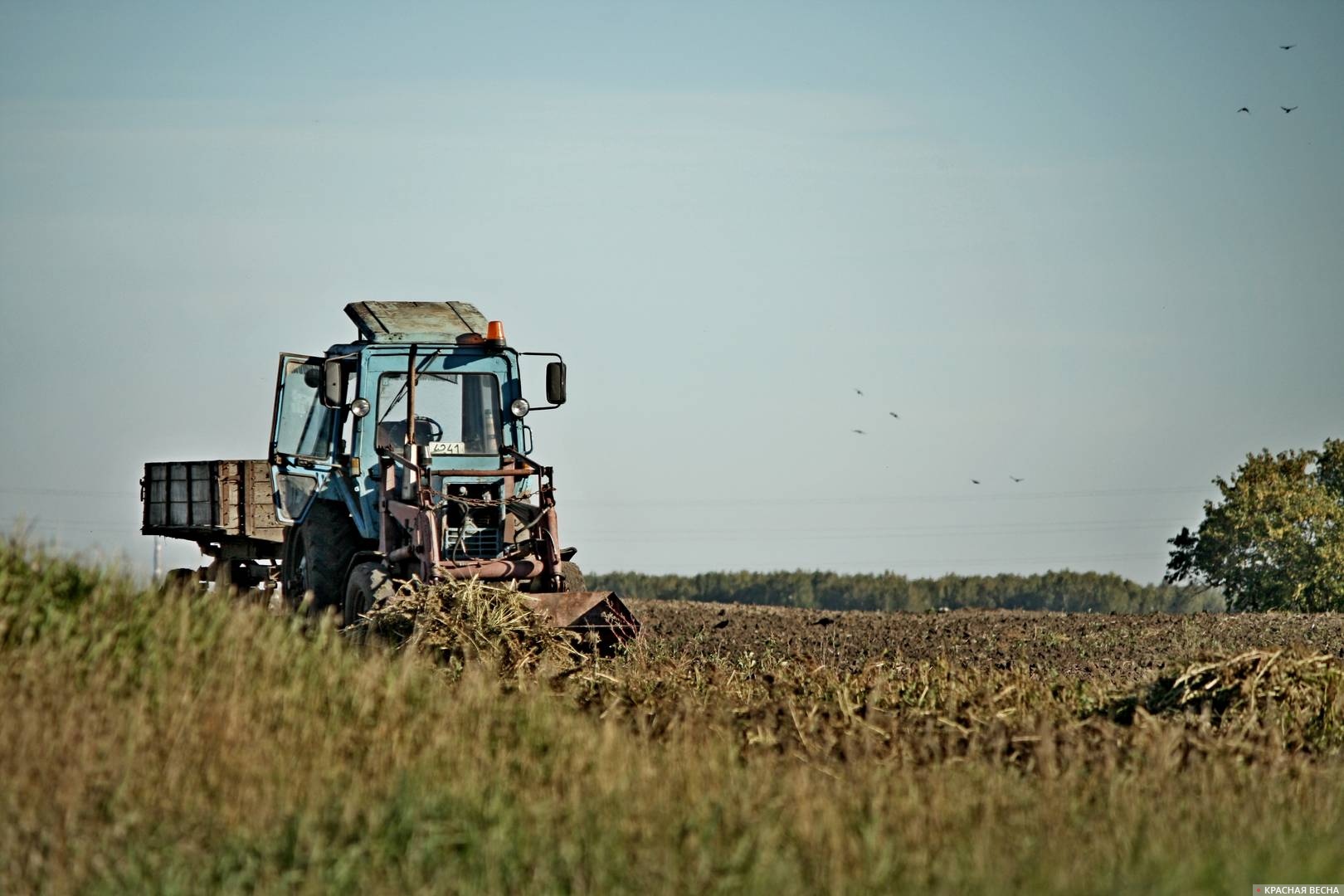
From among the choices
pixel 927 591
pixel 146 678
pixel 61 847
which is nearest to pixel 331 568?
pixel 146 678

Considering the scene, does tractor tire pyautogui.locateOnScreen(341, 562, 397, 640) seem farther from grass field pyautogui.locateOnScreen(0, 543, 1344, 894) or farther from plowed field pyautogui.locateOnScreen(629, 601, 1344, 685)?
plowed field pyautogui.locateOnScreen(629, 601, 1344, 685)

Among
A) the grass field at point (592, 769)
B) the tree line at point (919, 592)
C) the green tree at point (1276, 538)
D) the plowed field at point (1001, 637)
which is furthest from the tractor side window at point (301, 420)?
the tree line at point (919, 592)

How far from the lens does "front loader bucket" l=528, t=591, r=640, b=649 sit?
41.5ft

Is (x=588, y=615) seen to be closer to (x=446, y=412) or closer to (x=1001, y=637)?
(x=446, y=412)

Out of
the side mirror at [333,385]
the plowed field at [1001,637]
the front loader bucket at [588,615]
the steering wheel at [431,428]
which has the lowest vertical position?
the plowed field at [1001,637]

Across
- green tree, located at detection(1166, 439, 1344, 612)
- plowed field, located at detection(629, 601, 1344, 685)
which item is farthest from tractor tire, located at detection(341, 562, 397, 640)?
green tree, located at detection(1166, 439, 1344, 612)

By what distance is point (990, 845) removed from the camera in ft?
22.5

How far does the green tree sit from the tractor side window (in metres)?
29.8

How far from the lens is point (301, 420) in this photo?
14.9m

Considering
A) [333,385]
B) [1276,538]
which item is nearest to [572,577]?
[333,385]

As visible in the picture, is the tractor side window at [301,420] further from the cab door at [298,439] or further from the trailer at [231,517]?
the trailer at [231,517]

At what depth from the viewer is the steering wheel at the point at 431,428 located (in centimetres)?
1412

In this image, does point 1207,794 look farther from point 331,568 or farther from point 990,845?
point 331,568

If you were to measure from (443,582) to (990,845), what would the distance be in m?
6.48
